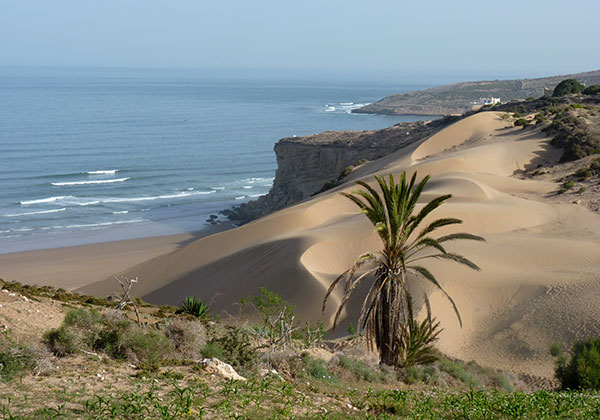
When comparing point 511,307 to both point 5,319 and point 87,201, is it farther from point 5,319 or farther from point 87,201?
point 87,201

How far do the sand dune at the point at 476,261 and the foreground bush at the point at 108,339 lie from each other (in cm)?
765

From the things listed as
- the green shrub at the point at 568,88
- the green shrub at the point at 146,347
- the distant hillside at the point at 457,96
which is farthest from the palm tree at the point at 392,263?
the distant hillside at the point at 457,96

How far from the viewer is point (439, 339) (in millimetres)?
14836

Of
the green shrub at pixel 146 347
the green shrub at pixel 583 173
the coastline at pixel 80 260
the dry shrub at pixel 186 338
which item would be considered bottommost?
the coastline at pixel 80 260

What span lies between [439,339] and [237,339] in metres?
6.06

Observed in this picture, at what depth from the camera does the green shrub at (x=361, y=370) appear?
34.9 ft

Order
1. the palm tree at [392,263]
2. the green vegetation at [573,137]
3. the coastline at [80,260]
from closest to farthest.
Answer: the palm tree at [392,263]
the coastline at [80,260]
the green vegetation at [573,137]

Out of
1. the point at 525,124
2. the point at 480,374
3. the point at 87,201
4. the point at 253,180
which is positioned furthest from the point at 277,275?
the point at 253,180

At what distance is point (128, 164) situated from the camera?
5897 centimetres

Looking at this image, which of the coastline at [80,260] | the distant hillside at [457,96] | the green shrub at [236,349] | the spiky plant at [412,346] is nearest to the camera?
the green shrub at [236,349]

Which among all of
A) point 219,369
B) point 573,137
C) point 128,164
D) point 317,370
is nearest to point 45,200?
point 128,164

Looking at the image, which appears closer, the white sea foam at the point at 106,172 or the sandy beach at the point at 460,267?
the sandy beach at the point at 460,267

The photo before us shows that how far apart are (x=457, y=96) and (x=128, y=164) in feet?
275

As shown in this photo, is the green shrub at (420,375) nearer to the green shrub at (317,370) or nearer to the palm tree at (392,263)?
the palm tree at (392,263)
